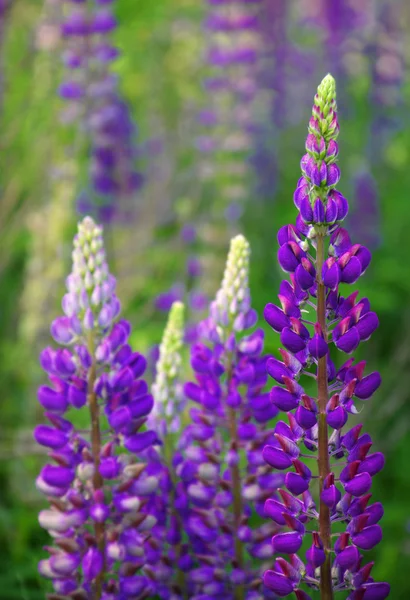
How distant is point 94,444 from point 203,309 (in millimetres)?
2158

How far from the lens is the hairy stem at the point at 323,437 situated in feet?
6.20

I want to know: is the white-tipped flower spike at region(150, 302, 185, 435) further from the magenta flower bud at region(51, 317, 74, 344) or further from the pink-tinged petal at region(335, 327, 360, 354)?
the pink-tinged petal at region(335, 327, 360, 354)

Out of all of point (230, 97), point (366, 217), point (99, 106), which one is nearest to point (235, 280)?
point (99, 106)

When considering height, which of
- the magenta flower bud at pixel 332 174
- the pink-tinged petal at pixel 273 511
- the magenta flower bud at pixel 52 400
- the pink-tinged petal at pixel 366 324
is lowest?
the pink-tinged petal at pixel 273 511

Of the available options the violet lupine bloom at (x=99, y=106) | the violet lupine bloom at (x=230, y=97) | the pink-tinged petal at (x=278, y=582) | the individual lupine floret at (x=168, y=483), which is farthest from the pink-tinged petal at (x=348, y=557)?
the violet lupine bloom at (x=230, y=97)

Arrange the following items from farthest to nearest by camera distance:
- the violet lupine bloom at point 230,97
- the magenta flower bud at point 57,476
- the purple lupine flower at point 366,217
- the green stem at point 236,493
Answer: the violet lupine bloom at point 230,97 → the purple lupine flower at point 366,217 → the green stem at point 236,493 → the magenta flower bud at point 57,476

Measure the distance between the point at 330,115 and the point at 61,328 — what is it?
839 millimetres

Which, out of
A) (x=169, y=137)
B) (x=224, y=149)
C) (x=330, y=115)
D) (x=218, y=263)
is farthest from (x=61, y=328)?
(x=169, y=137)

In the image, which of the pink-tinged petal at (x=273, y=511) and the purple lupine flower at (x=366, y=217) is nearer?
the pink-tinged petal at (x=273, y=511)

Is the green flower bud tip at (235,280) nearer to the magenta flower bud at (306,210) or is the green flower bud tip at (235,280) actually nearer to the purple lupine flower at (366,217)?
the magenta flower bud at (306,210)

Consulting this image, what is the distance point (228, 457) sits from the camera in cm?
228

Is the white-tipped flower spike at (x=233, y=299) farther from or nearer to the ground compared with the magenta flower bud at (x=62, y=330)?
farther from the ground

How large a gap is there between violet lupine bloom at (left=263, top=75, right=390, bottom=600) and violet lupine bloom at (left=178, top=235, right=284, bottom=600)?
1.10 ft

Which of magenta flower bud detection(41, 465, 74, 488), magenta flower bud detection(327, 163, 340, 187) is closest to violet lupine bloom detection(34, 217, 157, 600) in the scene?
magenta flower bud detection(41, 465, 74, 488)
